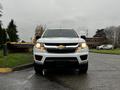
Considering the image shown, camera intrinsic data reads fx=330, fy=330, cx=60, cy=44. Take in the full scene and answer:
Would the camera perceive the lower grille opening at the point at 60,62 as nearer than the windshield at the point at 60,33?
Yes

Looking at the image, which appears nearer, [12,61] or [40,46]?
[40,46]

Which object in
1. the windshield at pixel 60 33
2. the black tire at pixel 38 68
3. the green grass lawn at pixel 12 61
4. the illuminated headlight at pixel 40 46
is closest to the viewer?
the illuminated headlight at pixel 40 46

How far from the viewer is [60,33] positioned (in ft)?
44.9

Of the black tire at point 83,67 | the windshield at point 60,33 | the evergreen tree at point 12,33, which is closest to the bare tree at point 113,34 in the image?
the evergreen tree at point 12,33

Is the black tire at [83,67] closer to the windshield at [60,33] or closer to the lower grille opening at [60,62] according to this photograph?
the lower grille opening at [60,62]

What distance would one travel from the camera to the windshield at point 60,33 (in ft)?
44.0

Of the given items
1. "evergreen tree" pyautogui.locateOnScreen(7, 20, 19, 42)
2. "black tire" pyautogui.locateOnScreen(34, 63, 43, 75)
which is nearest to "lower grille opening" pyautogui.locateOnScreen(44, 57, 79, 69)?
"black tire" pyautogui.locateOnScreen(34, 63, 43, 75)

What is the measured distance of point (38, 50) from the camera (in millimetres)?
11883

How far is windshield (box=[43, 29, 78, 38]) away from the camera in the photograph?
44.0ft

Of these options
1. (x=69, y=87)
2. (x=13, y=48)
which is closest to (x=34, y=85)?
(x=69, y=87)

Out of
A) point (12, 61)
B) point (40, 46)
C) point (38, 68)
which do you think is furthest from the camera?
point (12, 61)

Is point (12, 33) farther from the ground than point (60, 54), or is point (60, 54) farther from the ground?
point (60, 54)

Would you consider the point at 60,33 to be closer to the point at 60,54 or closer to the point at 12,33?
the point at 60,54

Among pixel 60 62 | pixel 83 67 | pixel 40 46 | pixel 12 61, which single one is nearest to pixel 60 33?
pixel 40 46
